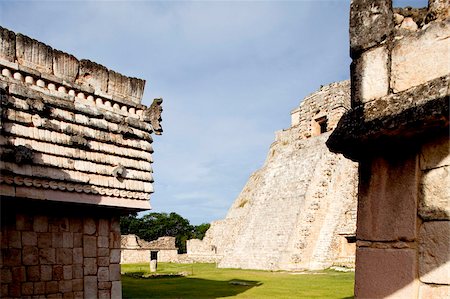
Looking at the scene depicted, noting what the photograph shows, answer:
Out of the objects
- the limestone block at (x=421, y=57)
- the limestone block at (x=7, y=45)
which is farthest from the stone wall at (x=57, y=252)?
the limestone block at (x=421, y=57)

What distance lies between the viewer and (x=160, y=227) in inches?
2359

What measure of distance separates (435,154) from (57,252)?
18.1ft

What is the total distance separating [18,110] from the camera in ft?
19.0

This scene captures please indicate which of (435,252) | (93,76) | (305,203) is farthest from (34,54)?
(305,203)

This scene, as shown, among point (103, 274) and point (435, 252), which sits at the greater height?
point (435, 252)

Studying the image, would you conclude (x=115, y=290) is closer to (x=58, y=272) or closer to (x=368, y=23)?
(x=58, y=272)

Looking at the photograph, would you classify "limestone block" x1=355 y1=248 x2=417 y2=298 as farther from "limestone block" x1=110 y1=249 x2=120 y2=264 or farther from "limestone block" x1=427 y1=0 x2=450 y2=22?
"limestone block" x1=110 y1=249 x2=120 y2=264

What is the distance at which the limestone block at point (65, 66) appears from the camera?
21.2ft

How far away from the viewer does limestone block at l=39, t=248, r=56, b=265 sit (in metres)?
6.06

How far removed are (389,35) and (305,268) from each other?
1769 centimetres

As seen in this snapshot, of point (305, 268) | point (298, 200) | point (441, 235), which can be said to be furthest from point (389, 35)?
point (298, 200)

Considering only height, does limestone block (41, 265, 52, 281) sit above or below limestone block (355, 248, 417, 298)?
below

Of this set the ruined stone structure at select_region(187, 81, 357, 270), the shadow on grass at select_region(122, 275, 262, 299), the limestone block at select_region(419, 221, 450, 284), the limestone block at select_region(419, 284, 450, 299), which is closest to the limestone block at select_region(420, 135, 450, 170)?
the limestone block at select_region(419, 221, 450, 284)

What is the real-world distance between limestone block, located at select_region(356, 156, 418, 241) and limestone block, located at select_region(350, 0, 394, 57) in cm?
69
